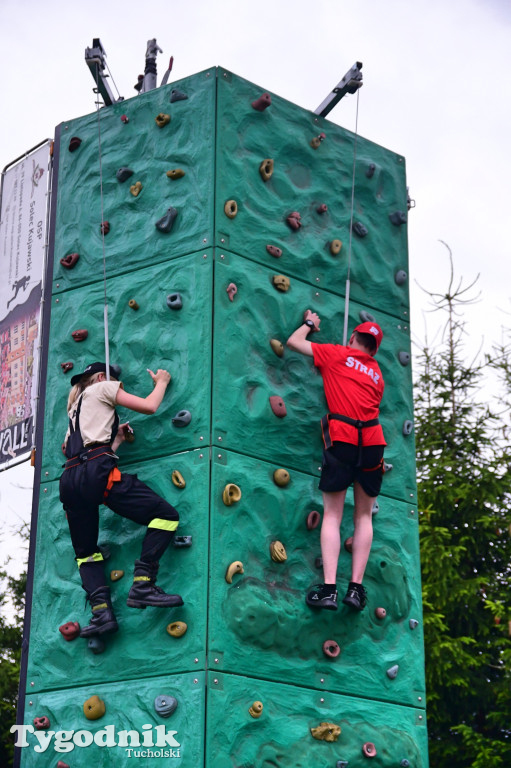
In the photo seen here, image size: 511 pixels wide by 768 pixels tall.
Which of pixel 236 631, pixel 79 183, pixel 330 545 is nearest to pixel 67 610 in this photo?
pixel 236 631

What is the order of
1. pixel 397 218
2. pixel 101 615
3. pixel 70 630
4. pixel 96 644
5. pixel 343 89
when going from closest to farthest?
pixel 101 615 < pixel 96 644 < pixel 70 630 < pixel 343 89 < pixel 397 218

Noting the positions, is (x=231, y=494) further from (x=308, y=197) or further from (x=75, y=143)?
(x=75, y=143)

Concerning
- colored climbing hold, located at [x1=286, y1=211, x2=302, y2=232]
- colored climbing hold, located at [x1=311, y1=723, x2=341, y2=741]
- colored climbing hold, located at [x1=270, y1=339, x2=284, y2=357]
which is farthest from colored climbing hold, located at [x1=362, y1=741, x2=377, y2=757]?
colored climbing hold, located at [x1=286, y1=211, x2=302, y2=232]

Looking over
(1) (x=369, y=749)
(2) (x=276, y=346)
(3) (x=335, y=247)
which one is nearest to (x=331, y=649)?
(1) (x=369, y=749)

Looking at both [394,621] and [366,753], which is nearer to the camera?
[366,753]

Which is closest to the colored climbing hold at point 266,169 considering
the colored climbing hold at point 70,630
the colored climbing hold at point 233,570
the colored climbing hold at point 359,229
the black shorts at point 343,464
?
the colored climbing hold at point 359,229

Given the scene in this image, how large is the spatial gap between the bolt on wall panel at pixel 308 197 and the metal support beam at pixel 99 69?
103 cm

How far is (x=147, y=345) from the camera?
26.2 ft

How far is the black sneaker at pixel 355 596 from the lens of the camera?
7621 millimetres

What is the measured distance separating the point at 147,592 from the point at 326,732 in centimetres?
148

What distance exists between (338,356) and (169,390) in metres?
1.16

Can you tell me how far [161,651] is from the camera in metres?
7.13

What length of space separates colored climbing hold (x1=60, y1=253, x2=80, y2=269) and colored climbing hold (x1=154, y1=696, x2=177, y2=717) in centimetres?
330

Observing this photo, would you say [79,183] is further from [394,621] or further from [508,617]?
[508,617]
